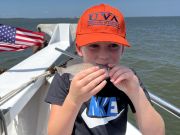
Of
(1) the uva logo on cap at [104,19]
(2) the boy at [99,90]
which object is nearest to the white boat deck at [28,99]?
(2) the boy at [99,90]

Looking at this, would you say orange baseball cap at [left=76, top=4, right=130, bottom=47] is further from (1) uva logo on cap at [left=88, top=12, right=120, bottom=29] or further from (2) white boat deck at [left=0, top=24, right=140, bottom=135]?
(2) white boat deck at [left=0, top=24, right=140, bottom=135]

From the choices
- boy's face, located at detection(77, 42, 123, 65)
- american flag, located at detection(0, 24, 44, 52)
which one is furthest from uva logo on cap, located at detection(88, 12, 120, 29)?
american flag, located at detection(0, 24, 44, 52)

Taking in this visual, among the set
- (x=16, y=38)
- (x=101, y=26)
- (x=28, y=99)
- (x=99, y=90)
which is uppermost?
(x=101, y=26)

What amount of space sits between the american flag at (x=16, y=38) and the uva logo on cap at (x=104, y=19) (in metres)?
2.84

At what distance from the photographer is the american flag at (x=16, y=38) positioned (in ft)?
14.7

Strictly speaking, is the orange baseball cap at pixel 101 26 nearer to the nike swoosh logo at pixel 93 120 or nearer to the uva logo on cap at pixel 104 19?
the uva logo on cap at pixel 104 19

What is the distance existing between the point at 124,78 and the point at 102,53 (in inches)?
6.9

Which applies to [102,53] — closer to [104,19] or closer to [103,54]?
[103,54]

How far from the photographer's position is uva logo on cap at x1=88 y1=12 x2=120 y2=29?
5.68ft

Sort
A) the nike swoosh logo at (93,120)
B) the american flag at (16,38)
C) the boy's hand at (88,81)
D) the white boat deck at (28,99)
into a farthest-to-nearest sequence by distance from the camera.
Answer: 1. the american flag at (16,38)
2. the white boat deck at (28,99)
3. the nike swoosh logo at (93,120)
4. the boy's hand at (88,81)

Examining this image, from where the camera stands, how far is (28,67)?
3393mm

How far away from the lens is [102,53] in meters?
1.66

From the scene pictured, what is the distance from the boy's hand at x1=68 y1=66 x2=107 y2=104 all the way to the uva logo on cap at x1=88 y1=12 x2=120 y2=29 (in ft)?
1.07

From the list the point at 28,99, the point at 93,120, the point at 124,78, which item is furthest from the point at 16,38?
the point at 124,78
